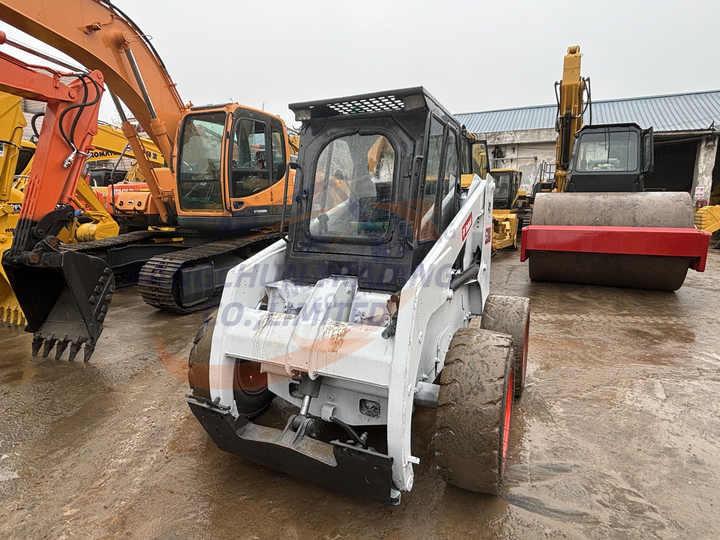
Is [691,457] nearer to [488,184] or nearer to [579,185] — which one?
[488,184]

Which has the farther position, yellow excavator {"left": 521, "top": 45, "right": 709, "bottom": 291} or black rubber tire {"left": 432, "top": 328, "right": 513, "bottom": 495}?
yellow excavator {"left": 521, "top": 45, "right": 709, "bottom": 291}

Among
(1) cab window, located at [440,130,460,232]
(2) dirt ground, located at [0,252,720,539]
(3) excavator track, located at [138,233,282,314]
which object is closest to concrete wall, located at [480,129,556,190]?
(3) excavator track, located at [138,233,282,314]

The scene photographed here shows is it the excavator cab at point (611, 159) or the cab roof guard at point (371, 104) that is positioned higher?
the excavator cab at point (611, 159)

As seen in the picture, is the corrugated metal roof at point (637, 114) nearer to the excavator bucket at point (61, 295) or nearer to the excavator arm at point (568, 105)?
the excavator arm at point (568, 105)

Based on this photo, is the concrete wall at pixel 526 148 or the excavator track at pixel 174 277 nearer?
the excavator track at pixel 174 277

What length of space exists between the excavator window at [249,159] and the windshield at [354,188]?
3370 mm

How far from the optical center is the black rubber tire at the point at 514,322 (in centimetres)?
308

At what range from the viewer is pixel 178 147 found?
5.86 metres

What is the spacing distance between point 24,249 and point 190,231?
2.98 metres

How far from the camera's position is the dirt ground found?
2082 millimetres

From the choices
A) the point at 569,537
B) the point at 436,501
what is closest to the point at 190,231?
the point at 436,501

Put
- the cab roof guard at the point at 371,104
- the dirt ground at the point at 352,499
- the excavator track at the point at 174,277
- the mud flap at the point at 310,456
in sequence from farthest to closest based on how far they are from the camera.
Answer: the excavator track at the point at 174,277, the cab roof guard at the point at 371,104, the dirt ground at the point at 352,499, the mud flap at the point at 310,456

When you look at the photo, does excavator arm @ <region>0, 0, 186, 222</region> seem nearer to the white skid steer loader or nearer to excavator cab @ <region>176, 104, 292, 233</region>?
excavator cab @ <region>176, 104, 292, 233</region>

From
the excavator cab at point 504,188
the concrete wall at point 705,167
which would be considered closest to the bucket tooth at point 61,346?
the excavator cab at point 504,188
